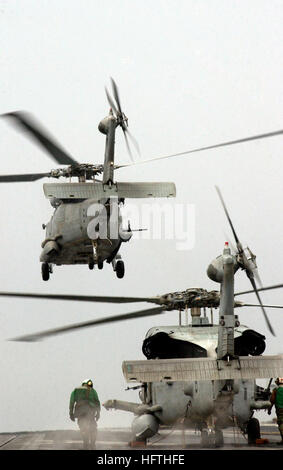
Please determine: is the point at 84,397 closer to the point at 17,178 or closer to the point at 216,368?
the point at 216,368

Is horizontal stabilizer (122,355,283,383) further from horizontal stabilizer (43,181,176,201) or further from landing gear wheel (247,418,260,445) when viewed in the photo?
horizontal stabilizer (43,181,176,201)

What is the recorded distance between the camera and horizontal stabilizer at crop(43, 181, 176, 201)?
21266 mm

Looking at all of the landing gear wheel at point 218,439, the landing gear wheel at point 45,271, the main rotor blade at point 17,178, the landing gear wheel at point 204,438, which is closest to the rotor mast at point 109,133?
the main rotor blade at point 17,178

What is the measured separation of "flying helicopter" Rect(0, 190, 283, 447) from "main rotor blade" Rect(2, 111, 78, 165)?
377cm

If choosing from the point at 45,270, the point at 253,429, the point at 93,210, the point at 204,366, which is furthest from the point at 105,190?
the point at 253,429

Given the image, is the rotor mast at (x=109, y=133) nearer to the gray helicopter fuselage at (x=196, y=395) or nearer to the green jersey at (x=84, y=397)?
the gray helicopter fuselage at (x=196, y=395)

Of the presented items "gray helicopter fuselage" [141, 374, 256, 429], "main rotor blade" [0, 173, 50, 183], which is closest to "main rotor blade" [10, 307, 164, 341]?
"gray helicopter fuselage" [141, 374, 256, 429]

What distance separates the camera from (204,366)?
55.8 feet

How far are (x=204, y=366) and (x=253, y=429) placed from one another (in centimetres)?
442

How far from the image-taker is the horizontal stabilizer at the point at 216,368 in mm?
16672

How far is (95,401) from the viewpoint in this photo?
18812 mm
